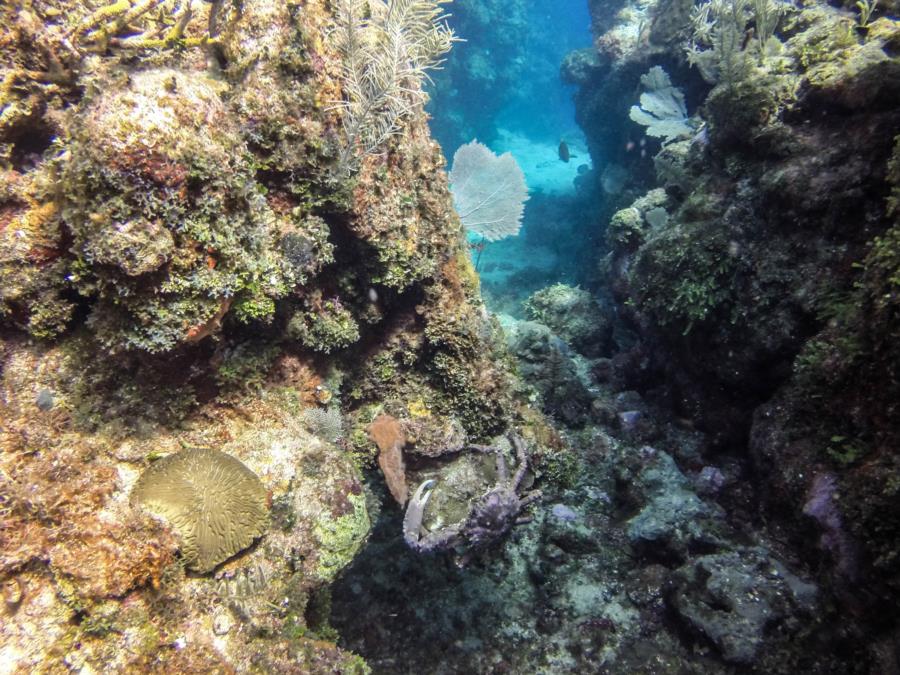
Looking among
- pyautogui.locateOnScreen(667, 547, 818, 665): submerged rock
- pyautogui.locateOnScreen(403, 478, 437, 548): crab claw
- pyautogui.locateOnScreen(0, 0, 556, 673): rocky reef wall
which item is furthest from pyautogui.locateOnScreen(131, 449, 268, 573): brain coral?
pyautogui.locateOnScreen(667, 547, 818, 665): submerged rock

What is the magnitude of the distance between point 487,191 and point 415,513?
582cm

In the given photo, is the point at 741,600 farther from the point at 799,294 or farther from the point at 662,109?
the point at 662,109

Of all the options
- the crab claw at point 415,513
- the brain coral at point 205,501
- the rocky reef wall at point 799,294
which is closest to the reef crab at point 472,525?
the crab claw at point 415,513

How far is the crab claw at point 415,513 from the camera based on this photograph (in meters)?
4.13

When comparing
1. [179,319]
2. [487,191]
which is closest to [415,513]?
[179,319]

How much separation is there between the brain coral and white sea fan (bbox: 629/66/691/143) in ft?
33.8

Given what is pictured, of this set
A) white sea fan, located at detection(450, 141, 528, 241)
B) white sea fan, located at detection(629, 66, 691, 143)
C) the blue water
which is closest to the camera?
white sea fan, located at detection(450, 141, 528, 241)

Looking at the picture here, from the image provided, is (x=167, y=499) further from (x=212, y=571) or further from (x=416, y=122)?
(x=416, y=122)

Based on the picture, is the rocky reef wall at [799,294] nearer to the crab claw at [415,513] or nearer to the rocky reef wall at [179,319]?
the crab claw at [415,513]

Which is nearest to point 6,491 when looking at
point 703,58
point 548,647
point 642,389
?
point 548,647

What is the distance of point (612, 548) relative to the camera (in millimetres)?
5332

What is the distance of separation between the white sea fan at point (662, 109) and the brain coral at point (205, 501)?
1029cm

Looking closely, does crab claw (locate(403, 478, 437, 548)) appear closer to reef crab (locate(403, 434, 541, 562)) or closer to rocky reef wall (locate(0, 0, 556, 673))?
reef crab (locate(403, 434, 541, 562))

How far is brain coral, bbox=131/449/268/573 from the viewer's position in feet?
9.34
